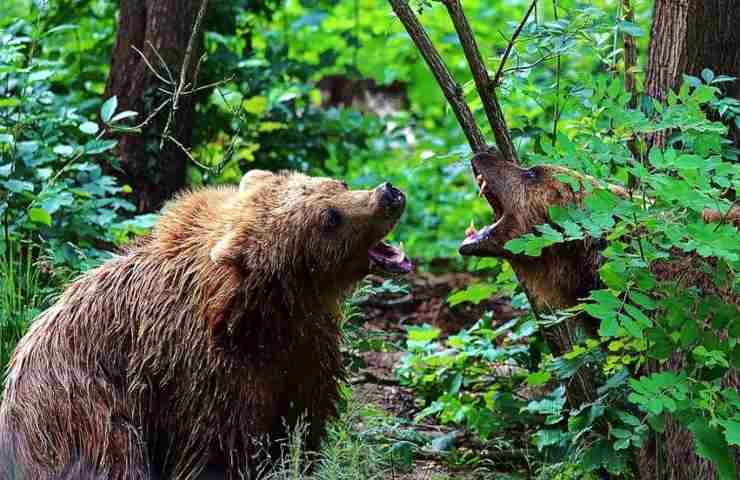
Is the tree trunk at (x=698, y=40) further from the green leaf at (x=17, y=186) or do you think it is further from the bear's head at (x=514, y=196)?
the green leaf at (x=17, y=186)

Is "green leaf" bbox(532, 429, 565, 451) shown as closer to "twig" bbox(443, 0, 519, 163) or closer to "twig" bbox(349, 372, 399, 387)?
"twig" bbox(443, 0, 519, 163)

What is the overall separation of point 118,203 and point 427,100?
23.4 feet

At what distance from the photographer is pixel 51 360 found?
231 inches

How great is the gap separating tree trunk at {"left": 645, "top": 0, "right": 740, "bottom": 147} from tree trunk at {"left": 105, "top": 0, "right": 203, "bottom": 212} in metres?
3.53

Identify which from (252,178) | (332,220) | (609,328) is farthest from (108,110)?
(609,328)

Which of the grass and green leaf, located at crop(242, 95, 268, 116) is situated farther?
green leaf, located at crop(242, 95, 268, 116)

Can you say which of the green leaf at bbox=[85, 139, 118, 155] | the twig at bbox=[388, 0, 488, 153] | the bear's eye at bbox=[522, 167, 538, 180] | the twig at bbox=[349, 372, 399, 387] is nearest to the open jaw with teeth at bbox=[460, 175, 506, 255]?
the bear's eye at bbox=[522, 167, 538, 180]

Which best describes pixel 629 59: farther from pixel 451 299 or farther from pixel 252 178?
pixel 252 178

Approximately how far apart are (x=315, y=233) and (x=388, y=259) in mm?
409

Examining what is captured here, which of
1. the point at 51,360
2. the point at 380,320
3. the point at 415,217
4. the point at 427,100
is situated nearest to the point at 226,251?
the point at 51,360

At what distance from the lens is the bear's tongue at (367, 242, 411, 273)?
5.96 m

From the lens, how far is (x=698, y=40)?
6305 mm

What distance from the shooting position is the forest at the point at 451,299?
5.16m

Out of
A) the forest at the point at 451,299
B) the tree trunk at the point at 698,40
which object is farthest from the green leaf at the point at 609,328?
the tree trunk at the point at 698,40
